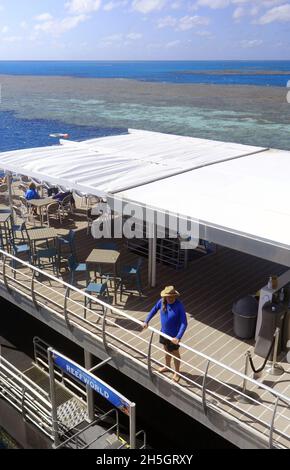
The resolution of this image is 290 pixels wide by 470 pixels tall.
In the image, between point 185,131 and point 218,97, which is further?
point 218,97

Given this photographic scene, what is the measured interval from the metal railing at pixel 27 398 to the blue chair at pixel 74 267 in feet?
6.84

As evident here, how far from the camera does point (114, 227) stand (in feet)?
38.8

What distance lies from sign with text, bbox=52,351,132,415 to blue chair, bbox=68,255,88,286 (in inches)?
92.0

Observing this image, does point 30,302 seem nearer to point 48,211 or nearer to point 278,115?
point 48,211

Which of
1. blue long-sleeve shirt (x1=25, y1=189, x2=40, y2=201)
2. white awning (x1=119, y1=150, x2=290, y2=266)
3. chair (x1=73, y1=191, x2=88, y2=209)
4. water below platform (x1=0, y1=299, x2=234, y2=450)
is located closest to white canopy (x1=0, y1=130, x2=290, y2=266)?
white awning (x1=119, y1=150, x2=290, y2=266)

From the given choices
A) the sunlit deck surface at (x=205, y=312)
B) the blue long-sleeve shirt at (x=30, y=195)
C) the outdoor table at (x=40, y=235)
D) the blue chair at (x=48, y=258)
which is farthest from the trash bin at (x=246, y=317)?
the blue long-sleeve shirt at (x=30, y=195)

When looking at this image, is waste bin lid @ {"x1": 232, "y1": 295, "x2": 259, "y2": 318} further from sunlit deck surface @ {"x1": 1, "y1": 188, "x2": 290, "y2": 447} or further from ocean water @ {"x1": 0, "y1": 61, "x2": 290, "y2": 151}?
ocean water @ {"x1": 0, "y1": 61, "x2": 290, "y2": 151}

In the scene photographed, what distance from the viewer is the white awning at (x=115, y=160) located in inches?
350

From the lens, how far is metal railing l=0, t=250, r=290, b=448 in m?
5.61

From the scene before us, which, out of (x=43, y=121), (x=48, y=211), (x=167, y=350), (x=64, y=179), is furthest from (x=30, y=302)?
(x=43, y=121)

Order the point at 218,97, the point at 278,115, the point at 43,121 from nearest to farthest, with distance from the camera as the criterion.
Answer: the point at 43,121 < the point at 278,115 < the point at 218,97

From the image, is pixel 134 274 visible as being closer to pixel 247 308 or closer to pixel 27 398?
pixel 247 308
